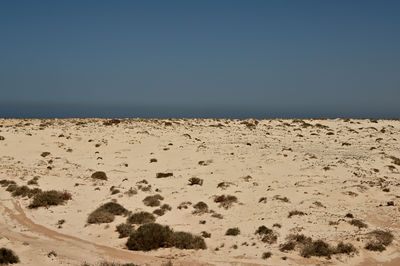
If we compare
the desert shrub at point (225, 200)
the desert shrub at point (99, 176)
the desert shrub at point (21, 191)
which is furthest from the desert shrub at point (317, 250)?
the desert shrub at point (99, 176)

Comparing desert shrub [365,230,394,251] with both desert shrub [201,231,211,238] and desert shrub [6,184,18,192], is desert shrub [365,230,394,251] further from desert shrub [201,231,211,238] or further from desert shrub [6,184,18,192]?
desert shrub [6,184,18,192]

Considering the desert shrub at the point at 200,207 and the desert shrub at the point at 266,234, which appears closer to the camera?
the desert shrub at the point at 266,234

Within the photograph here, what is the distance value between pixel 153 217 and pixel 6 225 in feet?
23.0

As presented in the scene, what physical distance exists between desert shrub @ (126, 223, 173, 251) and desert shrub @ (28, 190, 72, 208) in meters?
7.73

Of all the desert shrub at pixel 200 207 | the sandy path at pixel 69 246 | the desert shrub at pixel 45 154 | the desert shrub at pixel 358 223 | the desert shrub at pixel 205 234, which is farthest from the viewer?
the desert shrub at pixel 45 154

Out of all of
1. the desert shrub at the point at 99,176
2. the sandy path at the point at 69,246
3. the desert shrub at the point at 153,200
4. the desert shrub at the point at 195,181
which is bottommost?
the sandy path at the point at 69,246

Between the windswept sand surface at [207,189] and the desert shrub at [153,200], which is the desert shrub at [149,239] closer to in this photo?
the windswept sand surface at [207,189]

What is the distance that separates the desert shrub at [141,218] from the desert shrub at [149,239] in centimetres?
256

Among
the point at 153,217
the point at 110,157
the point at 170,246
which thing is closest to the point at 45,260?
the point at 170,246

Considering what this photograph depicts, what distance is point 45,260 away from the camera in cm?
1391

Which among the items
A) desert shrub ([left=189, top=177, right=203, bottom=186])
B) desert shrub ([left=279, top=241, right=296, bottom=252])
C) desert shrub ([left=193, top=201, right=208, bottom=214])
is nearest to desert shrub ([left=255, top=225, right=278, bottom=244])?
desert shrub ([left=279, top=241, right=296, bottom=252])

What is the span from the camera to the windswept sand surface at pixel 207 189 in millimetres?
15375

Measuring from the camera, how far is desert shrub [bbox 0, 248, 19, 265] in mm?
13164

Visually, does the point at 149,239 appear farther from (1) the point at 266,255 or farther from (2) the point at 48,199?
(2) the point at 48,199
